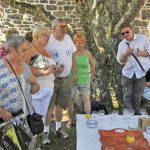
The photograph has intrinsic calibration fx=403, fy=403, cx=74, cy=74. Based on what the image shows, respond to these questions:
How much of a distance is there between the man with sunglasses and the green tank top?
1.64 feet

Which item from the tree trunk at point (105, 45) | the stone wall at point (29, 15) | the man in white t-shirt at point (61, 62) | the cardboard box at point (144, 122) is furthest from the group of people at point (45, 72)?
the stone wall at point (29, 15)

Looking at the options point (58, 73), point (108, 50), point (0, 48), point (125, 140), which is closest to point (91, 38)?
point (108, 50)

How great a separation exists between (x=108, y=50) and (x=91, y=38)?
0.37 metres

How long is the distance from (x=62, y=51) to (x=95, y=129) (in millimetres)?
1707

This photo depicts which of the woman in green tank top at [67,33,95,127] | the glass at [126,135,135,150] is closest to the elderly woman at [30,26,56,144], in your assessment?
the woman in green tank top at [67,33,95,127]

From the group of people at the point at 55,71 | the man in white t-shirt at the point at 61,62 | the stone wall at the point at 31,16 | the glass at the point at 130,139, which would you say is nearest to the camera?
the glass at the point at 130,139

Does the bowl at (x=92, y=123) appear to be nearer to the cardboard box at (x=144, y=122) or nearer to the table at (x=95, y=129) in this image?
the table at (x=95, y=129)

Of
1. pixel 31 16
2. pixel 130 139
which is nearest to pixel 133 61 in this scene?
pixel 130 139

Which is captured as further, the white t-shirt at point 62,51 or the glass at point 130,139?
the white t-shirt at point 62,51

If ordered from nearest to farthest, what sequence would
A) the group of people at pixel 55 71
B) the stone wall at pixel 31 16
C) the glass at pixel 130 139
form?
the glass at pixel 130 139 < the group of people at pixel 55 71 < the stone wall at pixel 31 16

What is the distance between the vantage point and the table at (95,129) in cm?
338

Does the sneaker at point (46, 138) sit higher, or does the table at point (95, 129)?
the table at point (95, 129)

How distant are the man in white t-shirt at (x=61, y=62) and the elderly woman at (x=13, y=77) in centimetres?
142

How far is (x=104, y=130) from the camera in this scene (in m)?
3.71
